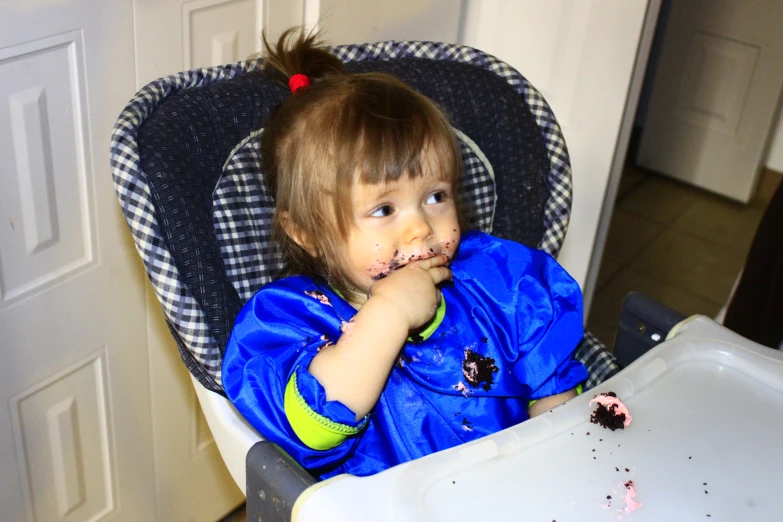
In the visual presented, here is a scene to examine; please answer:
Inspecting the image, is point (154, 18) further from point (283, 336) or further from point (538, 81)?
point (538, 81)

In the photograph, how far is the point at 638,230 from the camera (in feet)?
9.06

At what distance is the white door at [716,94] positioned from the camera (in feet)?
9.02

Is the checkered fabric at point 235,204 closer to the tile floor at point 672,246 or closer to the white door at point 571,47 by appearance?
the white door at point 571,47

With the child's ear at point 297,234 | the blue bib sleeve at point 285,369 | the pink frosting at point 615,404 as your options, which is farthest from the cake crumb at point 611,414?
the child's ear at point 297,234

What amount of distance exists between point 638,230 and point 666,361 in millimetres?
1814

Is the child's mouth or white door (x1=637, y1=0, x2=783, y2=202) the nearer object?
the child's mouth

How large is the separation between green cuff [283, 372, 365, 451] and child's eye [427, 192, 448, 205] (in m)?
0.27

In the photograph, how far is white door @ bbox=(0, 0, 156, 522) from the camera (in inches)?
44.8

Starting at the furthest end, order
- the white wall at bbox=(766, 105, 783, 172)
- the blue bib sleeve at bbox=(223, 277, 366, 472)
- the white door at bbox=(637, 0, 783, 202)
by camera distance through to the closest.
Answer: the white wall at bbox=(766, 105, 783, 172)
the white door at bbox=(637, 0, 783, 202)
the blue bib sleeve at bbox=(223, 277, 366, 472)

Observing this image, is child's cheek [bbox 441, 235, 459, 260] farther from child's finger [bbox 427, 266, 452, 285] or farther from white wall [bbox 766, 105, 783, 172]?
white wall [bbox 766, 105, 783, 172]

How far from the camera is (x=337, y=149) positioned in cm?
99

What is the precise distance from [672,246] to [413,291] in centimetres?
192

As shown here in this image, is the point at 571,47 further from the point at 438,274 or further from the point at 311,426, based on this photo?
the point at 311,426

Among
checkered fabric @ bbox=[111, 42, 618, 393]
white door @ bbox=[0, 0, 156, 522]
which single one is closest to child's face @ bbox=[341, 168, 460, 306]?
checkered fabric @ bbox=[111, 42, 618, 393]
